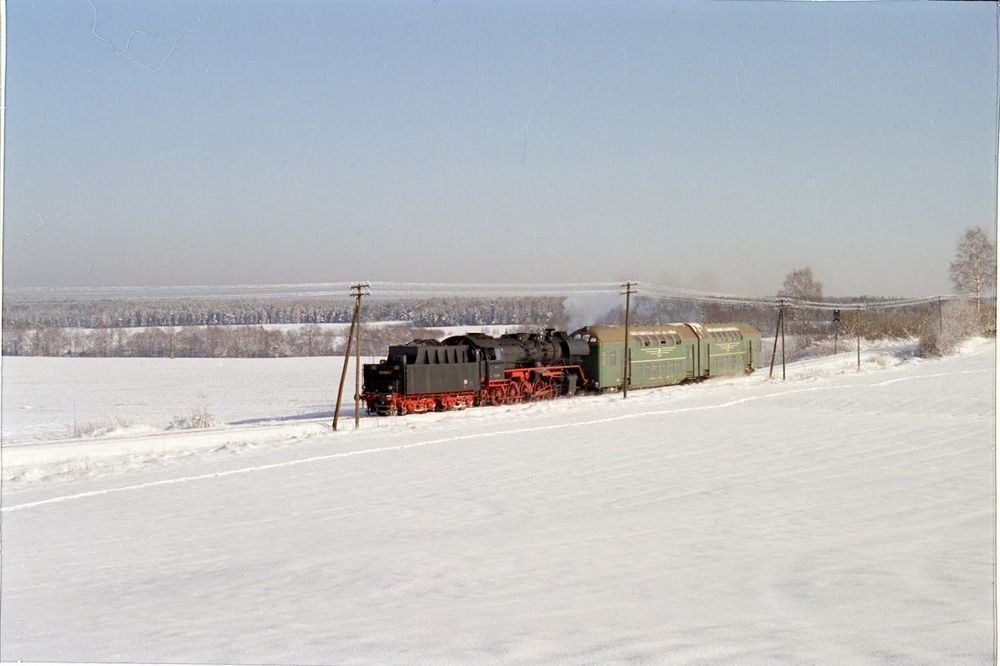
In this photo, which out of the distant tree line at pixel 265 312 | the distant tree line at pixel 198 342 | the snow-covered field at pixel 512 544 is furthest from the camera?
the distant tree line at pixel 198 342

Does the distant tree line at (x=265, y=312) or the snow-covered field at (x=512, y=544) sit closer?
the snow-covered field at (x=512, y=544)

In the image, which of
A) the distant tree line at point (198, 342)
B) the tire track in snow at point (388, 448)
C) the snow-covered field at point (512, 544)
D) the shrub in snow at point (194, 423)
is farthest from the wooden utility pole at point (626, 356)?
the distant tree line at point (198, 342)

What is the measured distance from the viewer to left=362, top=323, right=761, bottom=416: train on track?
29.3 m

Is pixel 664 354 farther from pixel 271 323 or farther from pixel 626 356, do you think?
pixel 271 323

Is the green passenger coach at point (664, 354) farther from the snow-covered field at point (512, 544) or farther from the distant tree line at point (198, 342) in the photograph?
the distant tree line at point (198, 342)

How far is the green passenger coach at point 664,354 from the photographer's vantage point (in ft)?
123

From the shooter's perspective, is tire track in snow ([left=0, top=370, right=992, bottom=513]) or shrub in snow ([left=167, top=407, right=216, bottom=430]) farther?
shrub in snow ([left=167, top=407, right=216, bottom=430])

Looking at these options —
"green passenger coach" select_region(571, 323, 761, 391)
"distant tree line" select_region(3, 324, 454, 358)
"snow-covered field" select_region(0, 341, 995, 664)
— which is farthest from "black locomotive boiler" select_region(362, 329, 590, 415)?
"distant tree line" select_region(3, 324, 454, 358)

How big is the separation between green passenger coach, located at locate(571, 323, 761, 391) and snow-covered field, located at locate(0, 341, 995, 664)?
1315cm

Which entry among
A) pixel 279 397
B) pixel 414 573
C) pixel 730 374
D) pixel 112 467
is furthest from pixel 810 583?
pixel 279 397

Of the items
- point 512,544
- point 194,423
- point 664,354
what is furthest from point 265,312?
point 512,544

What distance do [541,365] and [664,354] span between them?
27.9 ft

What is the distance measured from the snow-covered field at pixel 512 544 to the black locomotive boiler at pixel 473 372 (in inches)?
189

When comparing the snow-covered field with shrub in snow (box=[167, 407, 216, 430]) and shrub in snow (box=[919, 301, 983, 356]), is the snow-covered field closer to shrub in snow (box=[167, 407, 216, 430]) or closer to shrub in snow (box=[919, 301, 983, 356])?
shrub in snow (box=[167, 407, 216, 430])
